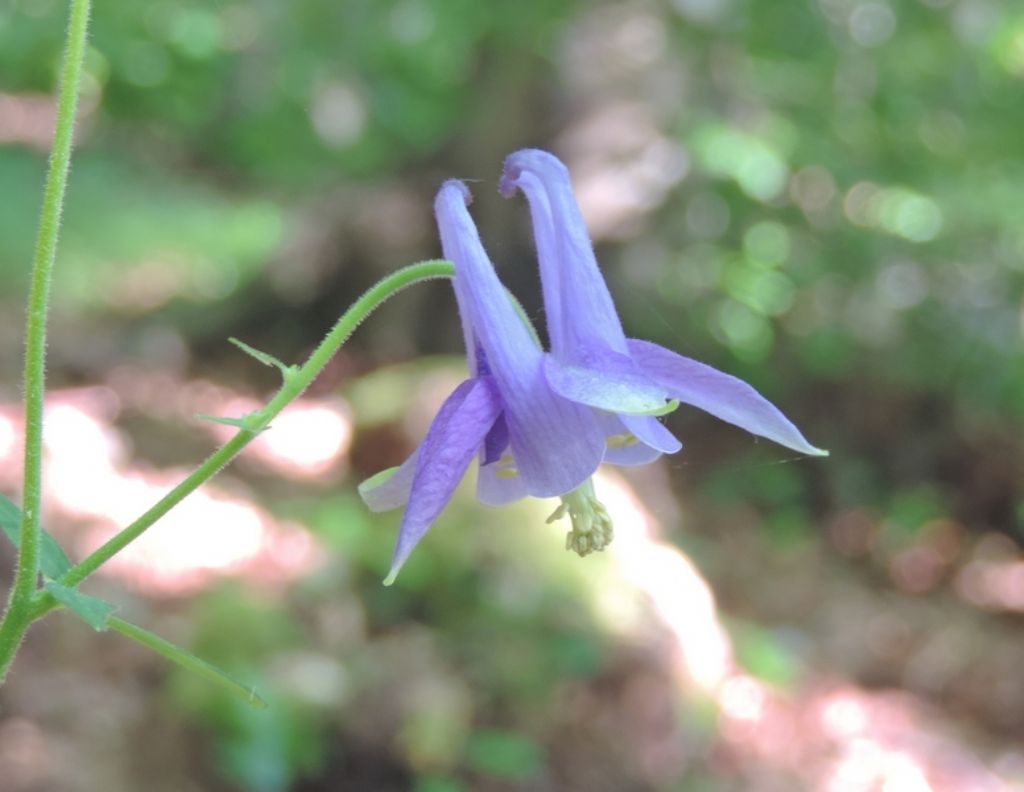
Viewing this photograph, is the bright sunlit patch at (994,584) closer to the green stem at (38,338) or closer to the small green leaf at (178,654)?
the small green leaf at (178,654)

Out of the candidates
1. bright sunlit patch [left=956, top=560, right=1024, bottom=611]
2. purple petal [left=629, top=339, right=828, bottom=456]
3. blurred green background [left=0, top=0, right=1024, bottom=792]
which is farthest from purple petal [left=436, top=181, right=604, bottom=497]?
bright sunlit patch [left=956, top=560, right=1024, bottom=611]

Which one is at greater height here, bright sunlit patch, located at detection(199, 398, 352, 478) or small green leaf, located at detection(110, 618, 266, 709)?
bright sunlit patch, located at detection(199, 398, 352, 478)

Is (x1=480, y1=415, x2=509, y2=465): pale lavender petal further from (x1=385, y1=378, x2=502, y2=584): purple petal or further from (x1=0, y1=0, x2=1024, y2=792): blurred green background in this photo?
(x1=0, y1=0, x2=1024, y2=792): blurred green background

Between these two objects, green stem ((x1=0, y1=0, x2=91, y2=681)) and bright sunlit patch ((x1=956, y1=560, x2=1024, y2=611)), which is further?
bright sunlit patch ((x1=956, y1=560, x2=1024, y2=611))

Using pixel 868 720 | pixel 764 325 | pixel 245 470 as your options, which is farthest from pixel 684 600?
pixel 764 325

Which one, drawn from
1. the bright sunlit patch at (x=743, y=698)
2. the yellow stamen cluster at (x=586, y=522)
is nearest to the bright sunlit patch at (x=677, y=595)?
the bright sunlit patch at (x=743, y=698)

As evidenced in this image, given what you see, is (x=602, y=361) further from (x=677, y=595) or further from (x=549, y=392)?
(x=677, y=595)
